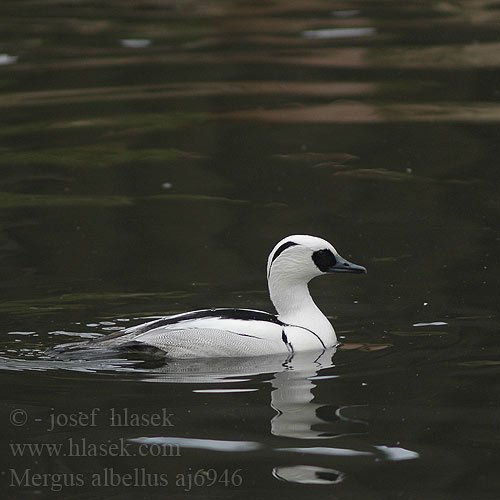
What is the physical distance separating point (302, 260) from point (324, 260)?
0.49 feet

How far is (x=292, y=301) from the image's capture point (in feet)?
27.5

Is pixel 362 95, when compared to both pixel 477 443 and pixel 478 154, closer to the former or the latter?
pixel 478 154

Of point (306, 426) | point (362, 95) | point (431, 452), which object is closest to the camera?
point (431, 452)

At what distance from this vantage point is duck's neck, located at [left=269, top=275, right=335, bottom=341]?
831 centimetres

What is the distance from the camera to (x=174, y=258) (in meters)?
10.4

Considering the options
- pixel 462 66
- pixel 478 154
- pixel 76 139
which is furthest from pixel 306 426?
pixel 462 66

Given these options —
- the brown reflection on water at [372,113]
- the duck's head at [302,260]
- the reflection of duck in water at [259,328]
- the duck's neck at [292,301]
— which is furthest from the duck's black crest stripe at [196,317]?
the brown reflection on water at [372,113]

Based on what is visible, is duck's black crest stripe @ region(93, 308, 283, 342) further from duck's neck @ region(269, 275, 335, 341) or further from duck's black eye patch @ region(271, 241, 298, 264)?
duck's black eye patch @ region(271, 241, 298, 264)

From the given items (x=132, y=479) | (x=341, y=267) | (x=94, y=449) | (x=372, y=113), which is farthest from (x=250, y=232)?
(x=132, y=479)

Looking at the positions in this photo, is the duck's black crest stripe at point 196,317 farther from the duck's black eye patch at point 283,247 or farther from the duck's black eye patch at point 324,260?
the duck's black eye patch at point 324,260

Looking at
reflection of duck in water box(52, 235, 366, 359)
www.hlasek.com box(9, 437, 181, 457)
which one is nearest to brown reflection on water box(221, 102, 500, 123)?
reflection of duck in water box(52, 235, 366, 359)

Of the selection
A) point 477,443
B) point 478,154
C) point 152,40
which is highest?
point 152,40

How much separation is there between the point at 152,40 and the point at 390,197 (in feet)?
28.5

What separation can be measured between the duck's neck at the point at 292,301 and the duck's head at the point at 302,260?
3cm
